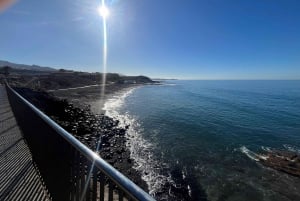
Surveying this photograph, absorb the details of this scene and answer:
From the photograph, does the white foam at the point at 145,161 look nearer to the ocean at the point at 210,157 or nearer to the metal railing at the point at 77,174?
Answer: the ocean at the point at 210,157

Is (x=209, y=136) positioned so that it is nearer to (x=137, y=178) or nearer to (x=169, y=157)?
(x=169, y=157)

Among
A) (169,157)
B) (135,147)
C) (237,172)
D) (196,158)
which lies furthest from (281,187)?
(135,147)

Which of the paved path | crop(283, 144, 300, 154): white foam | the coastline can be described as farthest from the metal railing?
crop(283, 144, 300, 154): white foam

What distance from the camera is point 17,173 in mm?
5539

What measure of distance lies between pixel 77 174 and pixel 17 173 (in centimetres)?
339

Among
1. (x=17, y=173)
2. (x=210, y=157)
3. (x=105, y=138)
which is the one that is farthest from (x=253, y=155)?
(x=17, y=173)

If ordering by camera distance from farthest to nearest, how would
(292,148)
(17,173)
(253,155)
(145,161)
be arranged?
(292,148) < (253,155) < (145,161) < (17,173)

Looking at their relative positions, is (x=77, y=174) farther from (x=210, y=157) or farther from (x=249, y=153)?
(x=249, y=153)

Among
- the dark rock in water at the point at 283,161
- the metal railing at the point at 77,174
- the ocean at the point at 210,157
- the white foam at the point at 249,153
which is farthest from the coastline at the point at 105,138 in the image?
the metal railing at the point at 77,174

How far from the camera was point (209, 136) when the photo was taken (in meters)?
26.6

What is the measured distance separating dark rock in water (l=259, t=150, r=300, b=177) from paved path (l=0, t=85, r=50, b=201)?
16192 mm

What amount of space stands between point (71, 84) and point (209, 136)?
2474 inches

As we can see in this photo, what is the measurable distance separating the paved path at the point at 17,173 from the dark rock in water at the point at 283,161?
1619 cm

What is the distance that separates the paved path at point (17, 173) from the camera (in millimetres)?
4559
